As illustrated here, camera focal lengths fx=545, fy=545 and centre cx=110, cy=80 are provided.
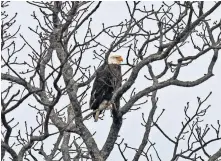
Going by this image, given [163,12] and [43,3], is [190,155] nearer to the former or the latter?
[163,12]

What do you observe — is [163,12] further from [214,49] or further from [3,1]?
[3,1]

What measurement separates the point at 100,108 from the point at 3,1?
222 cm

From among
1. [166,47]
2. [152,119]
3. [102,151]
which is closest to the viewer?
[166,47]

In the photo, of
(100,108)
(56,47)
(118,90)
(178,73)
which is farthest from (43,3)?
(100,108)

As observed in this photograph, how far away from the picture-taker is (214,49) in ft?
18.7

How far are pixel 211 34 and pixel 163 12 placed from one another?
56 centimetres

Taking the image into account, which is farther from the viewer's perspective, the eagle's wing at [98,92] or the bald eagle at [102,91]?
the eagle's wing at [98,92]

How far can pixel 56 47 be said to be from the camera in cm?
582

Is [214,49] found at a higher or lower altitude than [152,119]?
lower

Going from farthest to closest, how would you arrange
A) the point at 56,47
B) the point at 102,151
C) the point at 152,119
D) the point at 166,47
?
the point at 152,119 → the point at 102,151 → the point at 56,47 → the point at 166,47

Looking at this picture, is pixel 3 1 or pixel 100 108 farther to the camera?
pixel 100 108

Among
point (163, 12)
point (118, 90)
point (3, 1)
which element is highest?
point (3, 1)

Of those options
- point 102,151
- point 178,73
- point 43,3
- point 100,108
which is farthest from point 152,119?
point 43,3

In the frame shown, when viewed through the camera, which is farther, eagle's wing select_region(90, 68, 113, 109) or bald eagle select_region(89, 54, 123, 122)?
eagle's wing select_region(90, 68, 113, 109)
